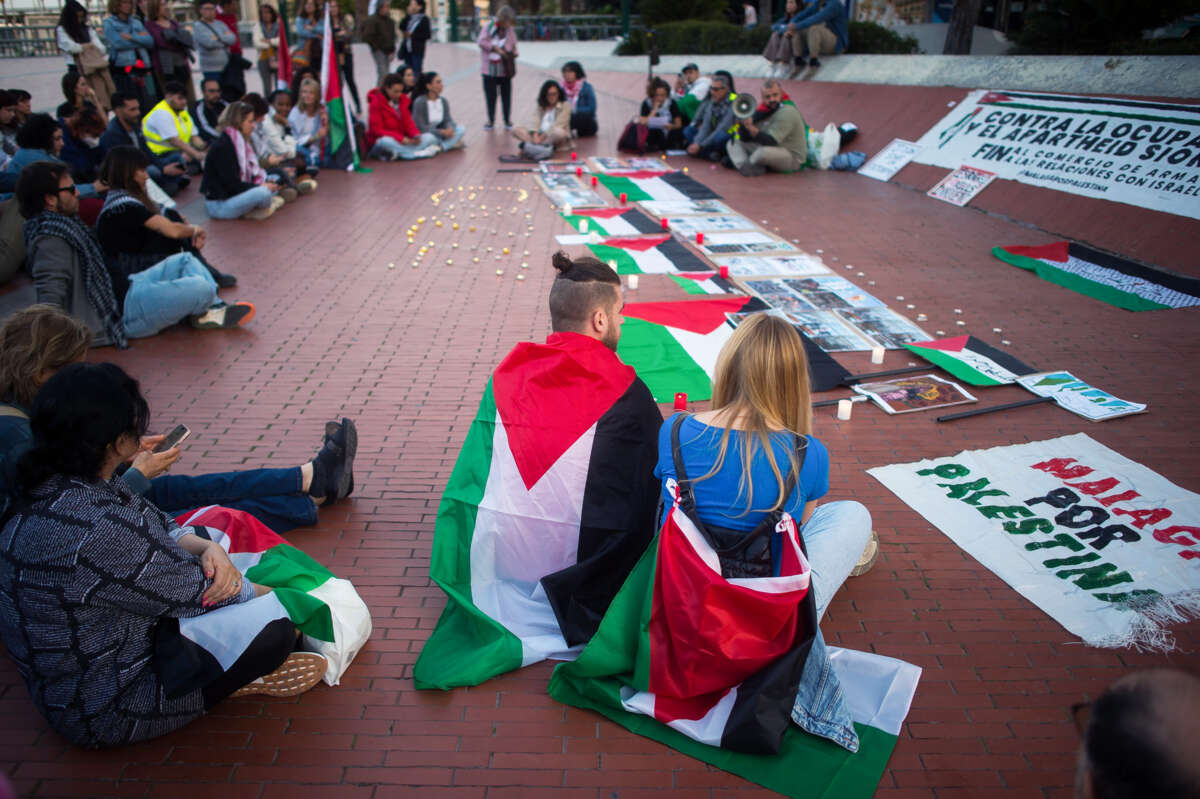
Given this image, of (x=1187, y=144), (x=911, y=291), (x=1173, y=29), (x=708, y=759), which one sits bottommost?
(x=708, y=759)

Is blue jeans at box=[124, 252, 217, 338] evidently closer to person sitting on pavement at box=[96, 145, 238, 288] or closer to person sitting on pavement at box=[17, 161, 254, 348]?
person sitting on pavement at box=[17, 161, 254, 348]

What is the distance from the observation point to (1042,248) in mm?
8219

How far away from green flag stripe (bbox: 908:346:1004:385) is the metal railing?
30750mm

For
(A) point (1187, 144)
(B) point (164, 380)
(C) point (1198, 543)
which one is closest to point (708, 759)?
(C) point (1198, 543)

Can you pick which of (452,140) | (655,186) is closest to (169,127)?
(452,140)

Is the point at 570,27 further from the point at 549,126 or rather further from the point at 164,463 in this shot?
the point at 164,463

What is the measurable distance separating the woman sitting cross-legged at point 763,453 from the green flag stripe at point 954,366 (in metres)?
3.26

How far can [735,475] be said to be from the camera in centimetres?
270

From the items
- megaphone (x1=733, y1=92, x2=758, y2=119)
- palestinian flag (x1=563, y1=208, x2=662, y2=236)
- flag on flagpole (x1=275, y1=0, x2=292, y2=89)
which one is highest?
flag on flagpole (x1=275, y1=0, x2=292, y2=89)

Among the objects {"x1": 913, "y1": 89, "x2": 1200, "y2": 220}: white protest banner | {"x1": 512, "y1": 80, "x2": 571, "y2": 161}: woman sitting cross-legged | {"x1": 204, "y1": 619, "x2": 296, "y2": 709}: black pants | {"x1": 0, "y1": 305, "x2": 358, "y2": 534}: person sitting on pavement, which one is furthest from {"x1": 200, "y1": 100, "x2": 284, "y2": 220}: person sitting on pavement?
{"x1": 913, "y1": 89, "x2": 1200, "y2": 220}: white protest banner

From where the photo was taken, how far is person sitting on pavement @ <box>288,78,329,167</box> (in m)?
11.8

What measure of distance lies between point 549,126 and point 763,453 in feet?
39.8

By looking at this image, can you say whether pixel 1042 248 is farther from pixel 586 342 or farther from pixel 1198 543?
pixel 586 342

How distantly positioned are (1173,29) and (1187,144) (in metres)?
9.64
